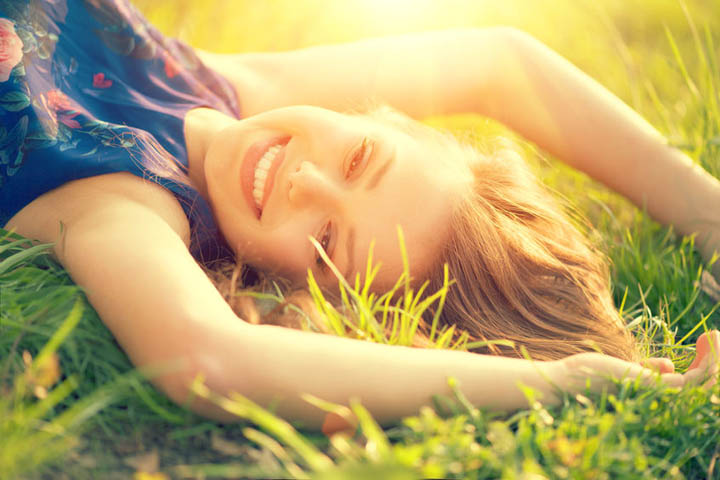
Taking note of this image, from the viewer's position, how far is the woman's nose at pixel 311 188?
149 cm

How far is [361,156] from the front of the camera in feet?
5.22

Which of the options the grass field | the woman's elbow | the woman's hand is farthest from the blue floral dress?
the woman's hand

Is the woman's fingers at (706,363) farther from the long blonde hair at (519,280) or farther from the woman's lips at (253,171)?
the woman's lips at (253,171)

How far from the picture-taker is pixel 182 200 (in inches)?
62.1

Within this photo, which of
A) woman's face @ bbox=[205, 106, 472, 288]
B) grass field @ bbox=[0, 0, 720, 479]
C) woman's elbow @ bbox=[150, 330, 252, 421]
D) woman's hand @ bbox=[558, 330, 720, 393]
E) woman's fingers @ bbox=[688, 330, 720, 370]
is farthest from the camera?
woman's face @ bbox=[205, 106, 472, 288]

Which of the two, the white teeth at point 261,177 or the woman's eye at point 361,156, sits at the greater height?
the woman's eye at point 361,156

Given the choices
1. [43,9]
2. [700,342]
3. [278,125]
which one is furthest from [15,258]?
[700,342]

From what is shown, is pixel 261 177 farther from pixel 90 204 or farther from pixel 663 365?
pixel 663 365

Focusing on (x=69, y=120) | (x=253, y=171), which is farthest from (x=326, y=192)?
(x=69, y=120)

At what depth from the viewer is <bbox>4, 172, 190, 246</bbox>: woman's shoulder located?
1408 millimetres

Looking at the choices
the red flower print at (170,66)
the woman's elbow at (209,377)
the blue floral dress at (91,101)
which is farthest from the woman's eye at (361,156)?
the red flower print at (170,66)

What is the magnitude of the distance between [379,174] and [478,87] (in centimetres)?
100

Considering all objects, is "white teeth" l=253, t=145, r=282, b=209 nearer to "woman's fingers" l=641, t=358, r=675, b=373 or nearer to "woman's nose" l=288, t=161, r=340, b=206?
"woman's nose" l=288, t=161, r=340, b=206

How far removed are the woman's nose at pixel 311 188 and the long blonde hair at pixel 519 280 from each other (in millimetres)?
228
